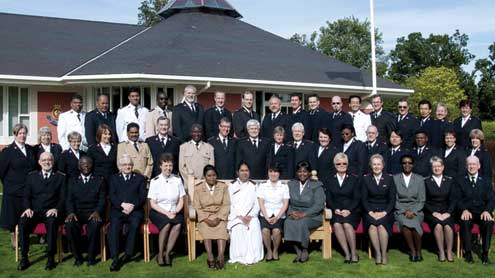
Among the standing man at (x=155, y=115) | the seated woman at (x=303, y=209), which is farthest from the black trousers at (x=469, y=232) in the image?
the standing man at (x=155, y=115)

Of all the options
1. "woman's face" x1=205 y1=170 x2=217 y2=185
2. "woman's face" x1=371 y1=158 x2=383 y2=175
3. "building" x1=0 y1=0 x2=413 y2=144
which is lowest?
"woman's face" x1=205 y1=170 x2=217 y2=185

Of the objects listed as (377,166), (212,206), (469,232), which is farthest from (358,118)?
(212,206)

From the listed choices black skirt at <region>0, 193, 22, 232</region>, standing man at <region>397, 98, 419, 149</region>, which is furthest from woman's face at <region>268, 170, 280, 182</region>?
black skirt at <region>0, 193, 22, 232</region>

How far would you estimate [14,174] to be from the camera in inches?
294

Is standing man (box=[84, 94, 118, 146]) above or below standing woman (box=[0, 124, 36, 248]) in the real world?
above

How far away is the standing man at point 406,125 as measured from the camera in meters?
8.72

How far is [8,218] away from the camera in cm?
744

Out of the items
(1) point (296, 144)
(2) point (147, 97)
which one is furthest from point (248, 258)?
(2) point (147, 97)

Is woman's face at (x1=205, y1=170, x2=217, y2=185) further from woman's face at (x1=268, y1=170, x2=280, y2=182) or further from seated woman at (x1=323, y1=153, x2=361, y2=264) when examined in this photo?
seated woman at (x1=323, y1=153, x2=361, y2=264)

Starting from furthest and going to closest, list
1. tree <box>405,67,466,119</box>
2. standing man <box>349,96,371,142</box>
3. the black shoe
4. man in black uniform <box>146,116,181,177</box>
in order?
1. tree <box>405,67,466,119</box>
2. standing man <box>349,96,371,142</box>
3. man in black uniform <box>146,116,181,177</box>
4. the black shoe

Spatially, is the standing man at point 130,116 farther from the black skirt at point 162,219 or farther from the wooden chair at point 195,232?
the black skirt at point 162,219

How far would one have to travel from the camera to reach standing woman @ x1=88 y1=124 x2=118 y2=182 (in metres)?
7.50

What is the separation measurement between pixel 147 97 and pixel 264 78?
3329 mm

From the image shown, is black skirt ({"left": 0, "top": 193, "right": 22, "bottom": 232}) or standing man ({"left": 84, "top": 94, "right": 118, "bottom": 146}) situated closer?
black skirt ({"left": 0, "top": 193, "right": 22, "bottom": 232})
